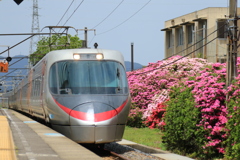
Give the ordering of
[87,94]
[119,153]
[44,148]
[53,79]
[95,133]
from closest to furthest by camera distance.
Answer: [44,148] < [95,133] < [87,94] < [53,79] < [119,153]

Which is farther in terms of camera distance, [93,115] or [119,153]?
[119,153]

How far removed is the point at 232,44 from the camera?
1648 cm

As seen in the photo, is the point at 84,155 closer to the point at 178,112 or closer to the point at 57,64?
the point at 57,64

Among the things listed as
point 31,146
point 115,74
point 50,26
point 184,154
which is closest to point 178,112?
point 184,154

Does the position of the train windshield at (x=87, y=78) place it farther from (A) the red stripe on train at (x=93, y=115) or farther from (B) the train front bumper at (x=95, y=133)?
(B) the train front bumper at (x=95, y=133)

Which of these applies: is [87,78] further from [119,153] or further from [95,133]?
[119,153]

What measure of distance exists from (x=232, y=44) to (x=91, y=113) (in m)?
4.90

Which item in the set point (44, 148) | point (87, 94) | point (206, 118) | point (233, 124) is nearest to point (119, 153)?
point (87, 94)

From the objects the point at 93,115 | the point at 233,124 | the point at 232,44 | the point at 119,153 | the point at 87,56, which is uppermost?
the point at 232,44

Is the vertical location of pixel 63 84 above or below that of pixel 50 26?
below

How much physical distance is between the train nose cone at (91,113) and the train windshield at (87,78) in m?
0.70

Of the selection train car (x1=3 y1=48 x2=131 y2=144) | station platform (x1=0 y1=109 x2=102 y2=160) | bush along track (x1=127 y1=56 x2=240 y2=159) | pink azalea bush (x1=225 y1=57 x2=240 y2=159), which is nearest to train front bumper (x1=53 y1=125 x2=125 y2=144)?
train car (x1=3 y1=48 x2=131 y2=144)

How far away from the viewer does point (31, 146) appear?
1359 centimetres

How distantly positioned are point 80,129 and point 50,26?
22.3 m
